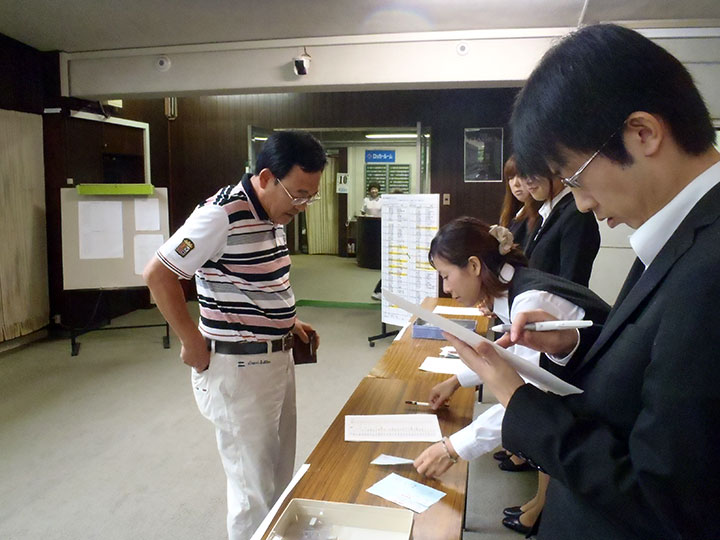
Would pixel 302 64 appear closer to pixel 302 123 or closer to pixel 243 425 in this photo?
pixel 302 123

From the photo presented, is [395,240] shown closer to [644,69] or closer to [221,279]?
[221,279]

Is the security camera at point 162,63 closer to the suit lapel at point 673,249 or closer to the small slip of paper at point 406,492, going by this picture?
the small slip of paper at point 406,492

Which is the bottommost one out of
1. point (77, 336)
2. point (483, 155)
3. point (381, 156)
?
point (77, 336)

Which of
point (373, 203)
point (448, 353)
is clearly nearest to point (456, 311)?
point (448, 353)

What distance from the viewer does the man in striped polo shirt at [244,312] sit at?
1604 mm

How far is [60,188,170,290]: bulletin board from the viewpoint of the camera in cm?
473

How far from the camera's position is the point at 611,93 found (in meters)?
0.61

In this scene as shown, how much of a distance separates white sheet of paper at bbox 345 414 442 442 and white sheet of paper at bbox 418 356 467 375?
399mm

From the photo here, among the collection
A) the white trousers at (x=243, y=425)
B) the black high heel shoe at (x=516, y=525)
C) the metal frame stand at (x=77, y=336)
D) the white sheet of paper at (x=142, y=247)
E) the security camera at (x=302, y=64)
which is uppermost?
the security camera at (x=302, y=64)

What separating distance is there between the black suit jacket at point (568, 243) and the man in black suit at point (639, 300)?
4.75 ft

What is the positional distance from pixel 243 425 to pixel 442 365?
81cm

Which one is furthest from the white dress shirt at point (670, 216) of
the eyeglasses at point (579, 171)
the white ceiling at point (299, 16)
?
the white ceiling at point (299, 16)

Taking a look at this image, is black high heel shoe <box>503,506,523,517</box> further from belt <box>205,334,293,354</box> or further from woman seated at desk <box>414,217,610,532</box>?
belt <box>205,334,293,354</box>

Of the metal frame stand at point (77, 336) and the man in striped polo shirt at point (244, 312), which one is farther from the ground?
the man in striped polo shirt at point (244, 312)
